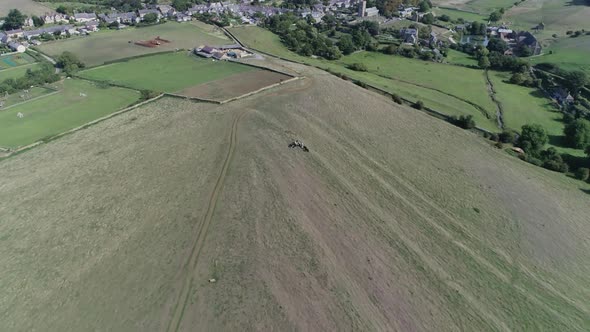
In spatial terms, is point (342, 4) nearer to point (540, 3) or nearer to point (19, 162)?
point (540, 3)

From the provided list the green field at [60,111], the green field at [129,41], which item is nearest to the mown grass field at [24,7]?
the green field at [129,41]

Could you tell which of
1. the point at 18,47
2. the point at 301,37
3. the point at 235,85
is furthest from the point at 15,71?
the point at 301,37

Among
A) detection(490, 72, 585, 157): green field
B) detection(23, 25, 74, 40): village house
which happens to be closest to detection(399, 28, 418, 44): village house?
detection(490, 72, 585, 157): green field

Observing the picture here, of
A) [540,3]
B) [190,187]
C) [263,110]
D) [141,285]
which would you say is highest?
[540,3]

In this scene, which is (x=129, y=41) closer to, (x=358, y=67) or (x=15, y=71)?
(x=15, y=71)

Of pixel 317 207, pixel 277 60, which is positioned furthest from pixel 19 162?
pixel 277 60

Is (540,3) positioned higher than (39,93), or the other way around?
(540,3)
